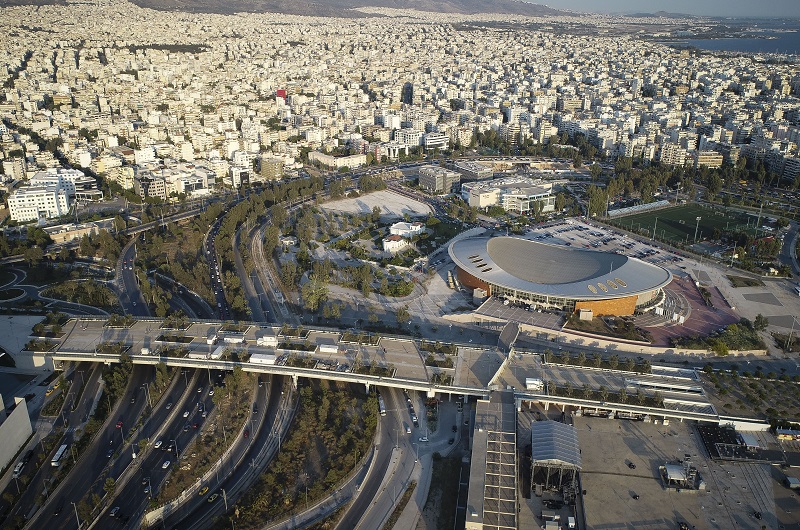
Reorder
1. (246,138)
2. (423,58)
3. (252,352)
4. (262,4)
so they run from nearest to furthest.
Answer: (252,352) → (246,138) → (423,58) → (262,4)

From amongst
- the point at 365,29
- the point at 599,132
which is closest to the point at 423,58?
the point at 365,29

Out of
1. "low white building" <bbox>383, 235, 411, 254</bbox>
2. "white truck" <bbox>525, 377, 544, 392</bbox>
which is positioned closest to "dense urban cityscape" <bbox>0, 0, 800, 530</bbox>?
"white truck" <bbox>525, 377, 544, 392</bbox>

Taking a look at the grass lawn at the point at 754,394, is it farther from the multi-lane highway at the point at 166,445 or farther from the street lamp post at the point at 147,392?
the street lamp post at the point at 147,392

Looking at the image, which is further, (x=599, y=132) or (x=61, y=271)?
(x=599, y=132)

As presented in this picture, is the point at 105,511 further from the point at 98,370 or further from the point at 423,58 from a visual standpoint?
the point at 423,58

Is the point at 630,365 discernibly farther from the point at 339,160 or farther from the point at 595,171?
the point at 339,160

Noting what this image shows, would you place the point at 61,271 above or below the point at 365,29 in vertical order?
below
